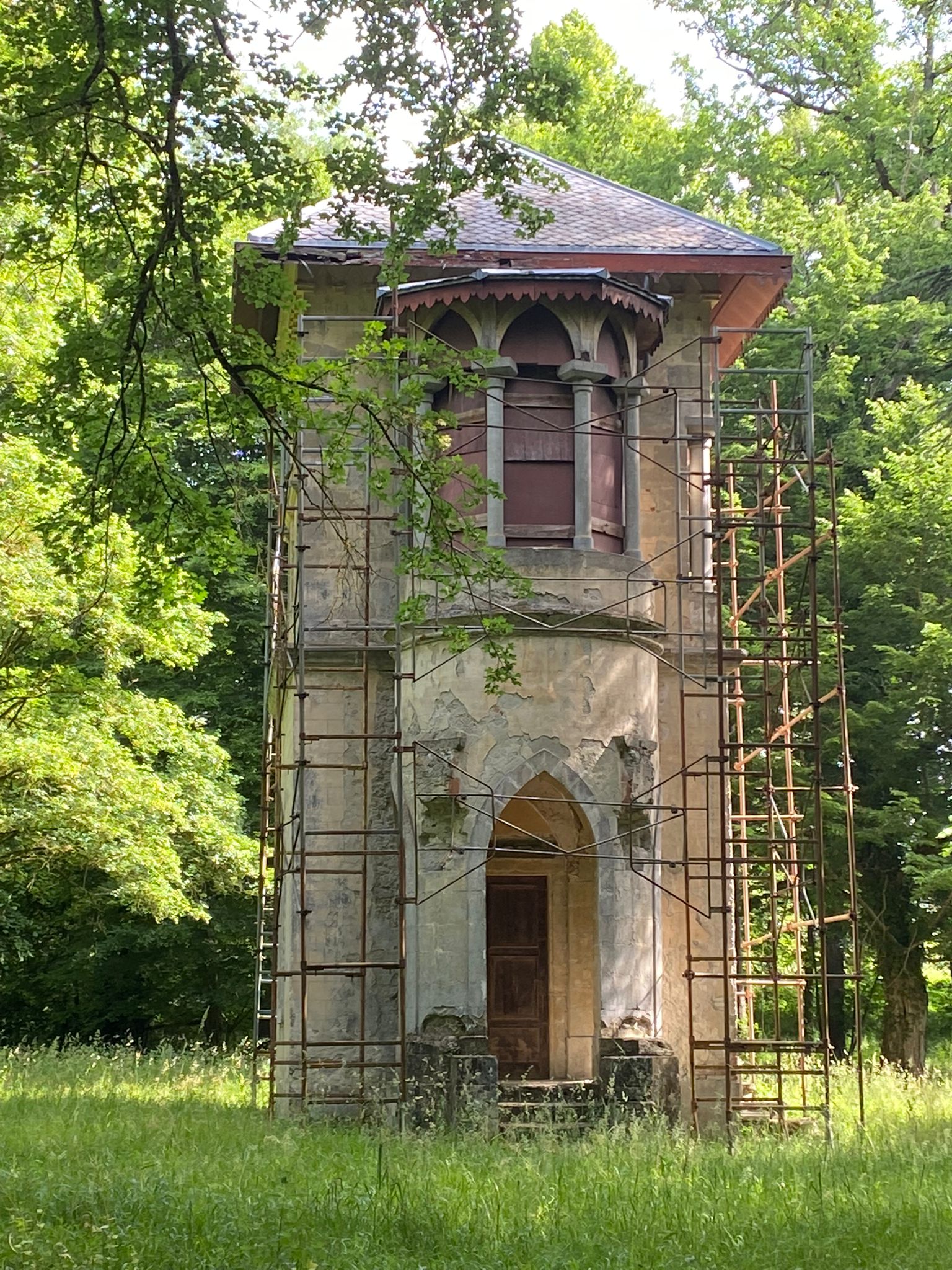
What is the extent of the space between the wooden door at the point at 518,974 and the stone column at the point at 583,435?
458 centimetres

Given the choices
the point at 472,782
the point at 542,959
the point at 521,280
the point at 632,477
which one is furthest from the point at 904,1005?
the point at 521,280

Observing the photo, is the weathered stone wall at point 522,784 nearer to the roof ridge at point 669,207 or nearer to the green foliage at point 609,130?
the roof ridge at point 669,207

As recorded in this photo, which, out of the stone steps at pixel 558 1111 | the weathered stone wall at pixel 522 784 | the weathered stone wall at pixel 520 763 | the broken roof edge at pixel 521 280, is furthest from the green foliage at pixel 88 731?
the stone steps at pixel 558 1111

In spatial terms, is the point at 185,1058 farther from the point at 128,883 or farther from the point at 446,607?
the point at 446,607

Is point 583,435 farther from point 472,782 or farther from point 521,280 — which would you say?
point 472,782

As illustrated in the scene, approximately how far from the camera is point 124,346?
992cm

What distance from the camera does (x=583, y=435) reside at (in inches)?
604

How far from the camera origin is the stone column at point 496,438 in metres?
15.1

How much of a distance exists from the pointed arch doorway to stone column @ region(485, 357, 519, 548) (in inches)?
138

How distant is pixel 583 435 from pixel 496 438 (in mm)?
857

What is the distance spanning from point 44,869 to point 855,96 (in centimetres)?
2016

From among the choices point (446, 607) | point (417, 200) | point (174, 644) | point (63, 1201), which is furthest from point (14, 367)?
point (63, 1201)

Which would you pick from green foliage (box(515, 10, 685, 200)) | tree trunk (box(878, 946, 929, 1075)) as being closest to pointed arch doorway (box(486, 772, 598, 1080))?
tree trunk (box(878, 946, 929, 1075))

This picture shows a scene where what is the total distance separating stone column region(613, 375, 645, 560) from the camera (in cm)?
1565
